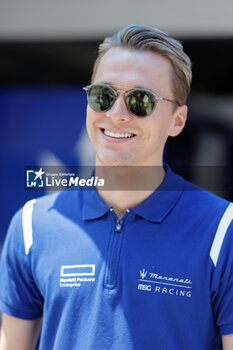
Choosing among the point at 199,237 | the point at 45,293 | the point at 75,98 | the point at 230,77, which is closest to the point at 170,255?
the point at 199,237

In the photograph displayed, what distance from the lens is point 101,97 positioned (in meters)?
1.30

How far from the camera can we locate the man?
1.20 meters

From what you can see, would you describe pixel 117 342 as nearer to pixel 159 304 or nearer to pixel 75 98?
pixel 159 304

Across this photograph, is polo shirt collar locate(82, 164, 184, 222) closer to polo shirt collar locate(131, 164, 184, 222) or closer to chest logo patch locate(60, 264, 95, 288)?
polo shirt collar locate(131, 164, 184, 222)

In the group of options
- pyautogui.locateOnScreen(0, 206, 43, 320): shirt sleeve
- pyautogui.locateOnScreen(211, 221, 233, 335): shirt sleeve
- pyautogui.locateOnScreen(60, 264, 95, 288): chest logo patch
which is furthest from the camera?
pyautogui.locateOnScreen(0, 206, 43, 320): shirt sleeve

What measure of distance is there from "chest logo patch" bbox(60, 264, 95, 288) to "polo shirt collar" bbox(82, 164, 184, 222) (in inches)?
6.1

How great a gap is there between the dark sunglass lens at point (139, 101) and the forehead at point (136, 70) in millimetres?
28

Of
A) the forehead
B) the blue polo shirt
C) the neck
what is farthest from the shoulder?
the forehead

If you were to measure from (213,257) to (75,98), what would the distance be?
2.85m

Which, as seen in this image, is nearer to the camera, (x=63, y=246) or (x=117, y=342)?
(x=117, y=342)

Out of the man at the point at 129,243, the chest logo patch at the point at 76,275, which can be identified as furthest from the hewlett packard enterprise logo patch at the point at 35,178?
the chest logo patch at the point at 76,275

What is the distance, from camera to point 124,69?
132 centimetres

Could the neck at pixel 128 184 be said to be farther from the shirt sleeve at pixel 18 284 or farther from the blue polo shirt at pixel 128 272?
the shirt sleeve at pixel 18 284

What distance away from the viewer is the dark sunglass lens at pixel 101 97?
1.30 m
